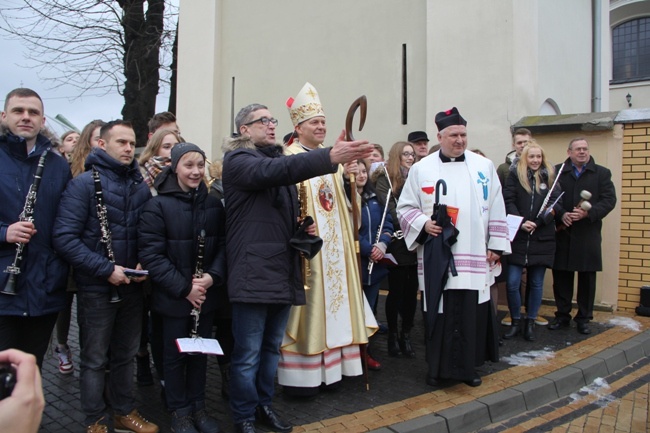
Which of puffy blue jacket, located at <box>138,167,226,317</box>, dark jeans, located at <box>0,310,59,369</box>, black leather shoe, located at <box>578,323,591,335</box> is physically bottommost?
black leather shoe, located at <box>578,323,591,335</box>

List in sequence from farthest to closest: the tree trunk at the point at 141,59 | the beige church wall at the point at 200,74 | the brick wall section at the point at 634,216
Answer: the tree trunk at the point at 141,59
the beige church wall at the point at 200,74
the brick wall section at the point at 634,216

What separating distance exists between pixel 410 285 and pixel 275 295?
2204mm

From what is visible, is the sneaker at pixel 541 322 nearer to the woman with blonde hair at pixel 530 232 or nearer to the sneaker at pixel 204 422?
the woman with blonde hair at pixel 530 232

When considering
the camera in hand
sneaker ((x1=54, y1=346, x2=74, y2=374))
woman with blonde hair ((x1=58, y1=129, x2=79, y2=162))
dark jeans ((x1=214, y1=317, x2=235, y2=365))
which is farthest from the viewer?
woman with blonde hair ((x1=58, y1=129, x2=79, y2=162))

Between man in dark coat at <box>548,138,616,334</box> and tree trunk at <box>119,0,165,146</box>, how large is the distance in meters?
11.4

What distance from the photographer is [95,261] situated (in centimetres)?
330

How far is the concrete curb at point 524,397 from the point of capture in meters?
3.81

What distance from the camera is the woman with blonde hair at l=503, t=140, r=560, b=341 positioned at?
5910 mm

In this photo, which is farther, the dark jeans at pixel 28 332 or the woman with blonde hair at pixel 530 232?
the woman with blonde hair at pixel 530 232

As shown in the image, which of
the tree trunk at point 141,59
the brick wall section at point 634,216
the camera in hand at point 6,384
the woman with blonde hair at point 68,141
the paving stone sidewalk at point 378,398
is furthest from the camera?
the tree trunk at point 141,59

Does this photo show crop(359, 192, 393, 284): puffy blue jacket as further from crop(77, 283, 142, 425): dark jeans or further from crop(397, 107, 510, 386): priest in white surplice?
crop(77, 283, 142, 425): dark jeans


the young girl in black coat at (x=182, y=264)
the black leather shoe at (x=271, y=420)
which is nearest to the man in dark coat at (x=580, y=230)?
the black leather shoe at (x=271, y=420)

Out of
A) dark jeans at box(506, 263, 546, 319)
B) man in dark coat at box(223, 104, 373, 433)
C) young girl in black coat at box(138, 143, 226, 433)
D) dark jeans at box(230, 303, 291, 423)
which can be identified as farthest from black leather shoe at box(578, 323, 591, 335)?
young girl in black coat at box(138, 143, 226, 433)

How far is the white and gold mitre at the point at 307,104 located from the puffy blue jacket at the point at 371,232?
44.6 inches
